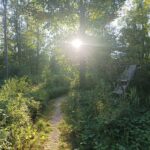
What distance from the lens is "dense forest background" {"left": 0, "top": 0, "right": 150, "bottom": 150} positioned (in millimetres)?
8125

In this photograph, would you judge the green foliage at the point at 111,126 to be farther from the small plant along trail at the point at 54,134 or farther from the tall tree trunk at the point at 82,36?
the tall tree trunk at the point at 82,36

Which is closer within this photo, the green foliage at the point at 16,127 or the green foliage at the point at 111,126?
the green foliage at the point at 16,127

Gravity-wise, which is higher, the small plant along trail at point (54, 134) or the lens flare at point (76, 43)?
the lens flare at point (76, 43)

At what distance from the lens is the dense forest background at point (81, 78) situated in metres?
8.12

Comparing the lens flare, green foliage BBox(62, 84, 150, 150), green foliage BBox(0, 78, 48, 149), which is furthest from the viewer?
the lens flare

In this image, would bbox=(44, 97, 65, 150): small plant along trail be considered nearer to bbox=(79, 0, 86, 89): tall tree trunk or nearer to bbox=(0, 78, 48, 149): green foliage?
bbox=(0, 78, 48, 149): green foliage

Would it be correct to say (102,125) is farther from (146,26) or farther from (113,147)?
(146,26)

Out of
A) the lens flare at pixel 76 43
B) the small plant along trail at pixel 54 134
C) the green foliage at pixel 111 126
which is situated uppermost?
the lens flare at pixel 76 43

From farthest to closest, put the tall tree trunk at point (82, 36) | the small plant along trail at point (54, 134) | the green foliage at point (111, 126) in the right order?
the tall tree trunk at point (82, 36), the small plant along trail at point (54, 134), the green foliage at point (111, 126)

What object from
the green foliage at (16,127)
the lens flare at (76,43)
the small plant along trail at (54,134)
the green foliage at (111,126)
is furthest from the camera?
the lens flare at (76,43)

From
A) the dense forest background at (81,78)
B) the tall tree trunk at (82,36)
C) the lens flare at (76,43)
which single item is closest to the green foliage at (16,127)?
the dense forest background at (81,78)

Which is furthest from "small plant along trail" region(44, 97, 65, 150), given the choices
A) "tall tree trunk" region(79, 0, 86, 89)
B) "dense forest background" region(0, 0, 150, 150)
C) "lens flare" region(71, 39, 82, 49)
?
"lens flare" region(71, 39, 82, 49)

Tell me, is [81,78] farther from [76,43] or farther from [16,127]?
[16,127]

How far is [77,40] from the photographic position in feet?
Answer: 62.1
